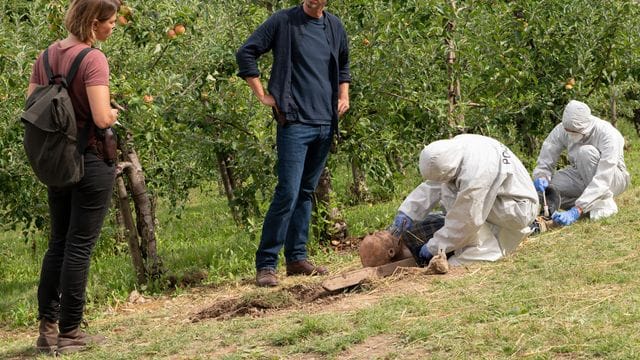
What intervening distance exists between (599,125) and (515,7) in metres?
2.04

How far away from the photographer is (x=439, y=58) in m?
8.68

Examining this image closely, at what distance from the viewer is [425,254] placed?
21.2 feet

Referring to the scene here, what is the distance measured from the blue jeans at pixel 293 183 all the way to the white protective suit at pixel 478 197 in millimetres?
811

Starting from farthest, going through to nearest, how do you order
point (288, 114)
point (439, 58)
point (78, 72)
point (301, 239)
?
point (439, 58)
point (301, 239)
point (288, 114)
point (78, 72)

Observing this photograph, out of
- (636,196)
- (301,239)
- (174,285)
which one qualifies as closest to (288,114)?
(301,239)

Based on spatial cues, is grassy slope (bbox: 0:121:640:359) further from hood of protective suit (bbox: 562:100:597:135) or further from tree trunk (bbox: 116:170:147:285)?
hood of protective suit (bbox: 562:100:597:135)

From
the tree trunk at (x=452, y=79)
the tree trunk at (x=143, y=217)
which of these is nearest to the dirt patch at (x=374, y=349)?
the tree trunk at (x=143, y=217)

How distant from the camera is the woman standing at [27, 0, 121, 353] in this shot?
465 centimetres

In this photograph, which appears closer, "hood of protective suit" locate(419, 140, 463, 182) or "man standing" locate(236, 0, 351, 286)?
"hood of protective suit" locate(419, 140, 463, 182)

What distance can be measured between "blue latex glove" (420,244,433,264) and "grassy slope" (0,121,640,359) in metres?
0.38

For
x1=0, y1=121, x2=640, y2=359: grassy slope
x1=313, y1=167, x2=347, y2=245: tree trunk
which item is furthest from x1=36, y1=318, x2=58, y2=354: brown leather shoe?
x1=313, y1=167, x2=347, y2=245: tree trunk

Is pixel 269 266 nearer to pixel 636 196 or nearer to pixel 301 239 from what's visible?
pixel 301 239

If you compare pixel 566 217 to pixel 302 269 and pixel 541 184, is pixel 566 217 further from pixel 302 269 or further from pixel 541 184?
pixel 302 269

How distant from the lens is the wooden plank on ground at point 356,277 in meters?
Answer: 5.77
